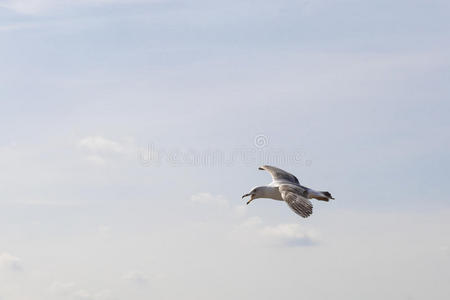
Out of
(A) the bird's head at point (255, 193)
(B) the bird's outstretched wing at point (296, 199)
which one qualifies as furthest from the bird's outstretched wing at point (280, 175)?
(B) the bird's outstretched wing at point (296, 199)

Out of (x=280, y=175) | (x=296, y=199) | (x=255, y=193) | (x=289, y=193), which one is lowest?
(x=296, y=199)

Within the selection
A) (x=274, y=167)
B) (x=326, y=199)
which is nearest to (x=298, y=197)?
(x=326, y=199)

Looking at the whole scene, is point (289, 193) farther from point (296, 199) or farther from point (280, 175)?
point (280, 175)

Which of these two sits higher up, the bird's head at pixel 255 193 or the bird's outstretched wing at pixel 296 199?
the bird's head at pixel 255 193

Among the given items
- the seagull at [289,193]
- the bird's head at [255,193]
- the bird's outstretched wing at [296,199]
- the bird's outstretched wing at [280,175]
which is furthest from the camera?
the bird's outstretched wing at [280,175]

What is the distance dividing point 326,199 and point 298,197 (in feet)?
14.4

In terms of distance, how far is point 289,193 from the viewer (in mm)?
38906

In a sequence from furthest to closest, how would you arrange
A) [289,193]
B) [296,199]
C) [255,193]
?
[255,193]
[289,193]
[296,199]

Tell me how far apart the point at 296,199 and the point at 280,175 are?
846 cm

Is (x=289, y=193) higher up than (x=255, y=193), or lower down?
lower down

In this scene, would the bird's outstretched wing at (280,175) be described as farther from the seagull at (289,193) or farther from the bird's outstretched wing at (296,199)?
the bird's outstretched wing at (296,199)

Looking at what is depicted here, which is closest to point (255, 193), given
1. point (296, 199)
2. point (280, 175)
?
point (280, 175)

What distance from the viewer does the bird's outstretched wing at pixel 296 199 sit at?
35.5 m

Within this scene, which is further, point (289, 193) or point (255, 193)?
point (255, 193)
